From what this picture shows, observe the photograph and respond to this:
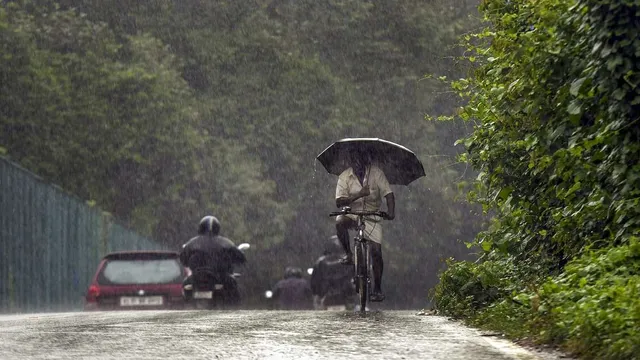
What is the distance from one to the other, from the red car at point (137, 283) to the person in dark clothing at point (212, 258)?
1.02 feet

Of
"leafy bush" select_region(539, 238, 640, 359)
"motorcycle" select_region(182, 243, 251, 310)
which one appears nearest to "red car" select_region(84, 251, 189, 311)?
"motorcycle" select_region(182, 243, 251, 310)

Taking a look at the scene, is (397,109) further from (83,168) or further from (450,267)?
(450,267)

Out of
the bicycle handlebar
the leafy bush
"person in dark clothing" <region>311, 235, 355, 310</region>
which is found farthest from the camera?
"person in dark clothing" <region>311, 235, 355, 310</region>

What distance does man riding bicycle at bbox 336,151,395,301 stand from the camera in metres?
16.2

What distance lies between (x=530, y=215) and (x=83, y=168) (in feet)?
76.0

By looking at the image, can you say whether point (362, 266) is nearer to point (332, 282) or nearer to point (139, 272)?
point (139, 272)

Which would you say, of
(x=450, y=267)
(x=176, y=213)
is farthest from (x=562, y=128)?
(x=176, y=213)

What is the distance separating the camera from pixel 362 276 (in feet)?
51.2

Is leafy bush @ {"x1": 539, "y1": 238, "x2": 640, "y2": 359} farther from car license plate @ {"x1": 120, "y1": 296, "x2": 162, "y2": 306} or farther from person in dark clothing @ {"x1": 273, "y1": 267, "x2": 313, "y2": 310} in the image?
person in dark clothing @ {"x1": 273, "y1": 267, "x2": 313, "y2": 310}

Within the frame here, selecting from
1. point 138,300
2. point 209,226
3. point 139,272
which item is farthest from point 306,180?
point 138,300

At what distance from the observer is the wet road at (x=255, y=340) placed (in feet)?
30.5

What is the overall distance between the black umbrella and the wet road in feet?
11.7

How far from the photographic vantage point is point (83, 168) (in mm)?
35469

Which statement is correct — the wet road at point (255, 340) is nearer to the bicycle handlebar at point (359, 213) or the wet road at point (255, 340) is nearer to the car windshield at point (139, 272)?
the bicycle handlebar at point (359, 213)
